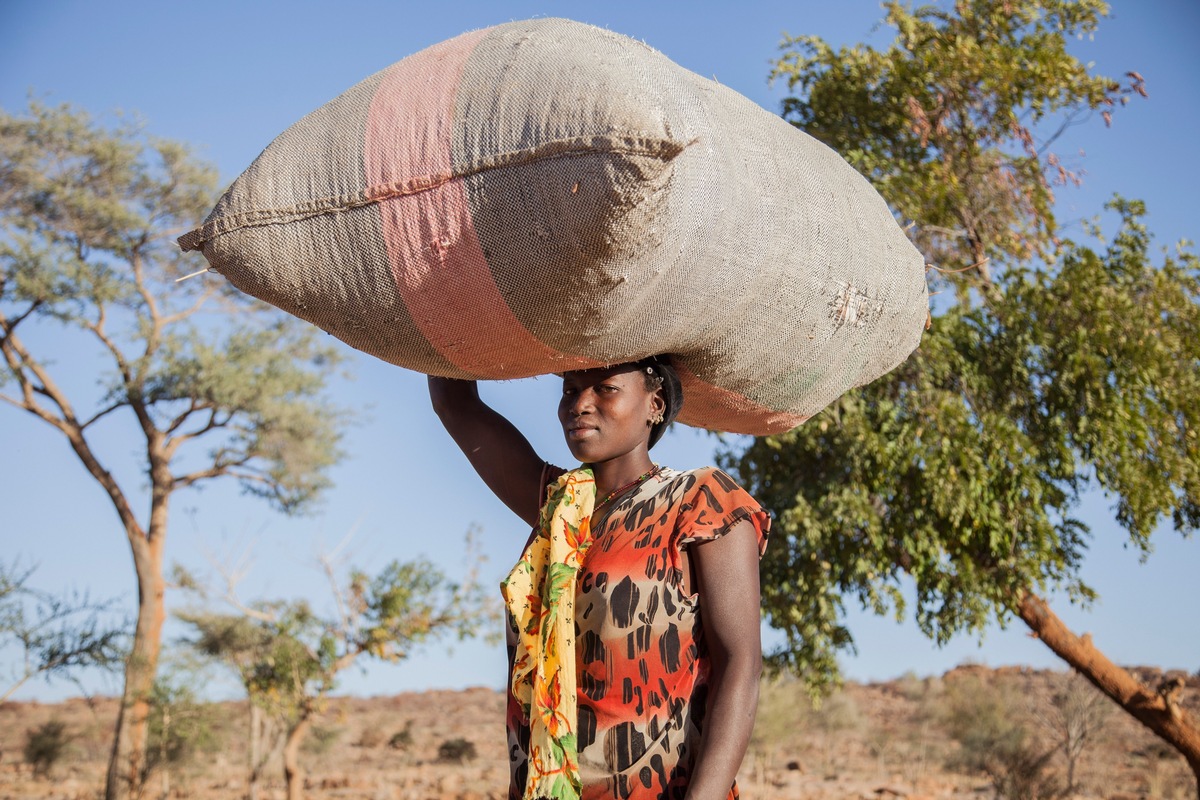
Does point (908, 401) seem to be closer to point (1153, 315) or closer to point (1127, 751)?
point (1153, 315)

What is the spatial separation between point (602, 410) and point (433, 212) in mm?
577

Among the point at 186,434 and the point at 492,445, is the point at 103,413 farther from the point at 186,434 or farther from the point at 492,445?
the point at 492,445

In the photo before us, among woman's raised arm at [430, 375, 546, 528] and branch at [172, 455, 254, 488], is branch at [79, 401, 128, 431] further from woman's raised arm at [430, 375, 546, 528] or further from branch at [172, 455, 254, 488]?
woman's raised arm at [430, 375, 546, 528]

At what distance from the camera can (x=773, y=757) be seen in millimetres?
23125

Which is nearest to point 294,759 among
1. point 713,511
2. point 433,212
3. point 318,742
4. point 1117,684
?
point 1117,684

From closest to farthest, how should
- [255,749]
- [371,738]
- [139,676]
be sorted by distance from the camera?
[139,676], [255,749], [371,738]

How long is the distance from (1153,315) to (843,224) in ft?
24.3

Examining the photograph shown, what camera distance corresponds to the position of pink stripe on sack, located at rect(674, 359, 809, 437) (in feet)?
→ 7.86

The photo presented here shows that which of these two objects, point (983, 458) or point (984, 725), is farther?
point (984, 725)

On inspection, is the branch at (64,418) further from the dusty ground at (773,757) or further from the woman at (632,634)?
the woman at (632,634)

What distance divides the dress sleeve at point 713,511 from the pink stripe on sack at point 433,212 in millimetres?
378

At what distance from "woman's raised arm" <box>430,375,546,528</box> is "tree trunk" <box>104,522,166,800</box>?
45.5 feet

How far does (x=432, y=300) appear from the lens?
200 cm

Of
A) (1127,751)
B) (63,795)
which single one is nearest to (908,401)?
(63,795)
